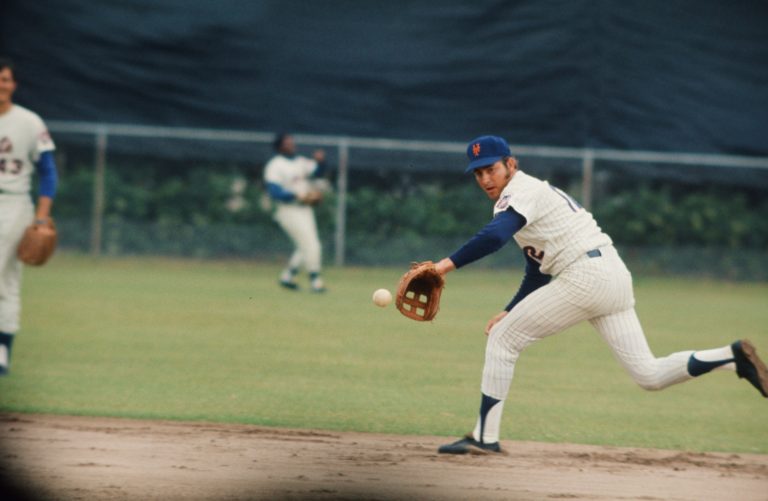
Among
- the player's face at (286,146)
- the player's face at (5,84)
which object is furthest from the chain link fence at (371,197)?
the player's face at (5,84)

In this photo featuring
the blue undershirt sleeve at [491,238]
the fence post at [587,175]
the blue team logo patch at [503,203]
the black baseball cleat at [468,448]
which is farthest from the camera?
the fence post at [587,175]

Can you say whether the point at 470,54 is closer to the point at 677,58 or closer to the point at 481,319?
the point at 677,58

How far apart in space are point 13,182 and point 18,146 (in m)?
0.25

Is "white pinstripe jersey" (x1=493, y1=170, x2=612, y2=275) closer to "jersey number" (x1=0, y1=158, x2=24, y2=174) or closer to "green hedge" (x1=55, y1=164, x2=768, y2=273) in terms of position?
"jersey number" (x1=0, y1=158, x2=24, y2=174)

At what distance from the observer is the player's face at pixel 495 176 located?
5672mm

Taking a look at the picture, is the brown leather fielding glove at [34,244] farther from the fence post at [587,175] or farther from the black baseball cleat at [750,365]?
the fence post at [587,175]

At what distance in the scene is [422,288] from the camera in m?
5.79

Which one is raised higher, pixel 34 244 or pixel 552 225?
pixel 552 225

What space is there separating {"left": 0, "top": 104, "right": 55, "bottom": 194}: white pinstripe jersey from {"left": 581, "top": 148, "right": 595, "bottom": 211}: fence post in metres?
12.1

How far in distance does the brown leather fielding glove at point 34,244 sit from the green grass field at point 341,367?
2.88 feet

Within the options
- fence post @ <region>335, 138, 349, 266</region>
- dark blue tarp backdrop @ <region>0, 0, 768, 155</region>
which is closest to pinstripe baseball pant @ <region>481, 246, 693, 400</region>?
fence post @ <region>335, 138, 349, 266</region>

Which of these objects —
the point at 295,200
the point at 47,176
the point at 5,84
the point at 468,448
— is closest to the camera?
the point at 468,448

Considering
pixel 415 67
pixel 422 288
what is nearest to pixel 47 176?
pixel 422 288

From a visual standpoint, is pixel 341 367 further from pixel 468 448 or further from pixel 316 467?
pixel 316 467
